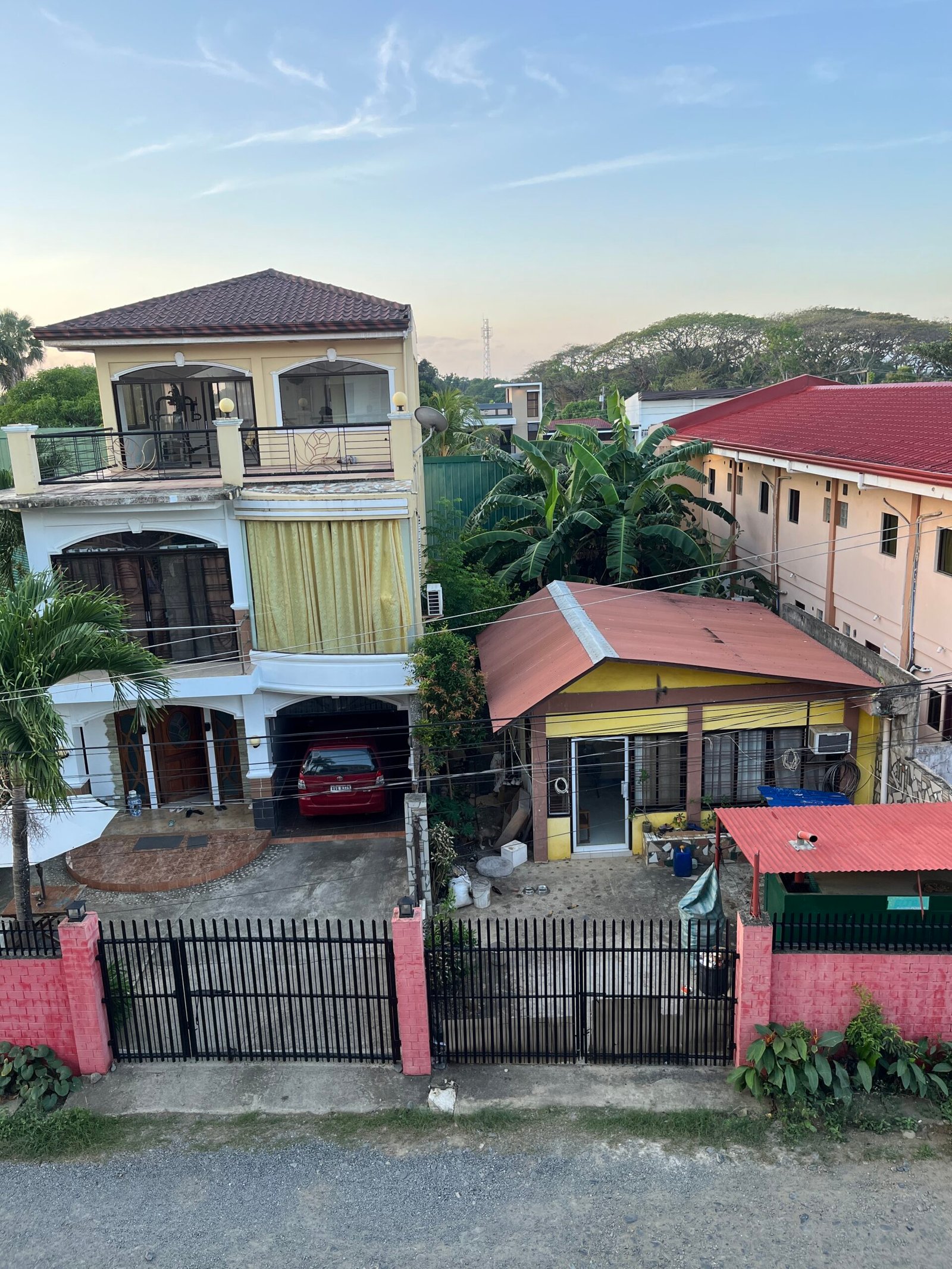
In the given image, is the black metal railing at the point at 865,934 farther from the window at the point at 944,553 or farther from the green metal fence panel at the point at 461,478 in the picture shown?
the green metal fence panel at the point at 461,478

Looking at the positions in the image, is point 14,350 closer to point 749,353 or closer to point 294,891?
point 294,891

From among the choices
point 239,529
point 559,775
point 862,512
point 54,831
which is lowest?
point 559,775

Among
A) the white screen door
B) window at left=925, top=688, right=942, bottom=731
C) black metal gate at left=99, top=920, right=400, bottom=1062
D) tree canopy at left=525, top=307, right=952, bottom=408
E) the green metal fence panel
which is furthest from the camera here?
tree canopy at left=525, top=307, right=952, bottom=408

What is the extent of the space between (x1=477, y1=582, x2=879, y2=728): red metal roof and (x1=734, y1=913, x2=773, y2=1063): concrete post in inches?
196

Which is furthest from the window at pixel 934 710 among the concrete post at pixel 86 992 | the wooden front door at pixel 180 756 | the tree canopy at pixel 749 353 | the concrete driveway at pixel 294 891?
the tree canopy at pixel 749 353

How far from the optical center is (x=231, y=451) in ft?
46.8

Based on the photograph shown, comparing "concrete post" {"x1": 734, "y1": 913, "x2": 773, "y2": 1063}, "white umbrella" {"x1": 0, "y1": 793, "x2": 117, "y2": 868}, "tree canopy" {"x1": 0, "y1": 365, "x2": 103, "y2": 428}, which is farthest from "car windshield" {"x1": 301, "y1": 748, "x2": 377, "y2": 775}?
"tree canopy" {"x1": 0, "y1": 365, "x2": 103, "y2": 428}

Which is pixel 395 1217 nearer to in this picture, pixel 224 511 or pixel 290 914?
pixel 290 914

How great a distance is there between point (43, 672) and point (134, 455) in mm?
8961

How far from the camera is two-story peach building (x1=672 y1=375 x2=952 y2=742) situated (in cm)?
1384

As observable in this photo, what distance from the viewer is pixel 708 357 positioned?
76250mm

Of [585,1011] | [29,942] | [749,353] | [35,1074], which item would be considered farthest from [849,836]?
[749,353]

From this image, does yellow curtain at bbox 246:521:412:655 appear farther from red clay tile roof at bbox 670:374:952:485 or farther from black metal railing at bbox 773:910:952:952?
red clay tile roof at bbox 670:374:952:485

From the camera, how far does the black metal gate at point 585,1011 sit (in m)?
9.48
